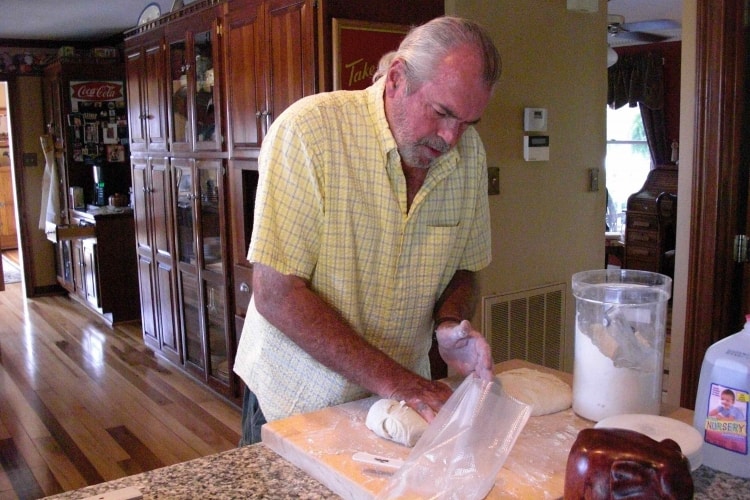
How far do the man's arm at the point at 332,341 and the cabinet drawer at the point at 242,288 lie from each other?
6.39ft

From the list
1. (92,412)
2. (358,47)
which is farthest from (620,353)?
(92,412)

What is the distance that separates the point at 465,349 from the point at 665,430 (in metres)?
0.39

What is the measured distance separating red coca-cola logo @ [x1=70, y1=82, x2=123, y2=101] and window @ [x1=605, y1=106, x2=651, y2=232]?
16.3 feet

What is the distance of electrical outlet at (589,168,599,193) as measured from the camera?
330cm

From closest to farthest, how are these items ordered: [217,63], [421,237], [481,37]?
[481,37] < [421,237] < [217,63]

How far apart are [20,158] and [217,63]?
12.9 feet

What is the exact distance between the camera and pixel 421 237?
1422mm

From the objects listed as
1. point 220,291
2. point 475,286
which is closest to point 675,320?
point 475,286

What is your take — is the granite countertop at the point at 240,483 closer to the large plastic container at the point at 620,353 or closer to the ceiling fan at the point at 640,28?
the large plastic container at the point at 620,353

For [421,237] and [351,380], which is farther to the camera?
[421,237]

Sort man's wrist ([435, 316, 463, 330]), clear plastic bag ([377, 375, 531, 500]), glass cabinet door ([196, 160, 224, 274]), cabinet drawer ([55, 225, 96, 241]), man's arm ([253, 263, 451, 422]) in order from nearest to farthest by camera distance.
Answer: clear plastic bag ([377, 375, 531, 500]) → man's arm ([253, 263, 451, 422]) → man's wrist ([435, 316, 463, 330]) → glass cabinet door ([196, 160, 224, 274]) → cabinet drawer ([55, 225, 96, 241])

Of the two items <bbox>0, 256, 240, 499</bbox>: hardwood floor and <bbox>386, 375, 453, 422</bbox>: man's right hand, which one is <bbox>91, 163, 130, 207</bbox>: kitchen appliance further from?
<bbox>386, 375, 453, 422</bbox>: man's right hand

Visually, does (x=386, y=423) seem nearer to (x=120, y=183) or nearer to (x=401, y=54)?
(x=401, y=54)

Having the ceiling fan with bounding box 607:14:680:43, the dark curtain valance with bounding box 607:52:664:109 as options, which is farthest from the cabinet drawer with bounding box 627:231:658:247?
the dark curtain valance with bounding box 607:52:664:109
